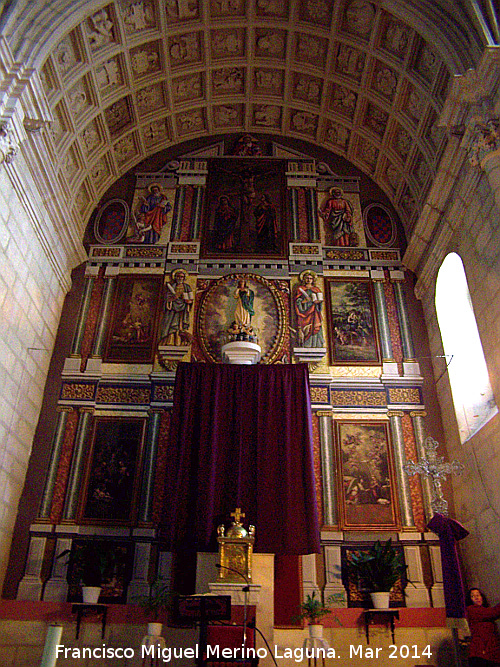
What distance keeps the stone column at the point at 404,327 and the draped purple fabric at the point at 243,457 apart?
2.40 metres

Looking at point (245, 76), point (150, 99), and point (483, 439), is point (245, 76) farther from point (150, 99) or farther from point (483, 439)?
point (483, 439)

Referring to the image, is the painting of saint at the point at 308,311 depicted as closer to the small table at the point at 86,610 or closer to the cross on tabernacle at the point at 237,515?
the cross on tabernacle at the point at 237,515

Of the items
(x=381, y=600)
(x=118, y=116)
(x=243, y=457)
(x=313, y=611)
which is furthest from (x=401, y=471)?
(x=118, y=116)

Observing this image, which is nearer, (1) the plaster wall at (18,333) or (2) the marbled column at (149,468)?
(1) the plaster wall at (18,333)

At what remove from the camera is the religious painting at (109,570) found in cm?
943

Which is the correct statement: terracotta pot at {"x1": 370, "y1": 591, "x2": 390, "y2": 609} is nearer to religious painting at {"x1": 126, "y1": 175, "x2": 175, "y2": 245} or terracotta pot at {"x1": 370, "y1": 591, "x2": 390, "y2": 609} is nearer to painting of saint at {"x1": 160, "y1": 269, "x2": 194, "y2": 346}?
painting of saint at {"x1": 160, "y1": 269, "x2": 194, "y2": 346}

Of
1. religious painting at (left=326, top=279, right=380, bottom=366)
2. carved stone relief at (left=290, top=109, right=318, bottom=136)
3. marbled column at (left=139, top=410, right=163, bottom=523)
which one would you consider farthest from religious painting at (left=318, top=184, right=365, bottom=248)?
marbled column at (left=139, top=410, right=163, bottom=523)

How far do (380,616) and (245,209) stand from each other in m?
8.67

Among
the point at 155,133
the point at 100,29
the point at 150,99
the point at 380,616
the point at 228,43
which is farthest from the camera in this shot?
the point at 155,133

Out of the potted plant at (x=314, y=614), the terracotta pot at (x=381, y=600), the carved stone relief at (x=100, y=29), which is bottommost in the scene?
the potted plant at (x=314, y=614)

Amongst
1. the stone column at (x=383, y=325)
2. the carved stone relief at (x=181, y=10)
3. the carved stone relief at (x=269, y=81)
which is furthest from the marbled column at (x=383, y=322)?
the carved stone relief at (x=181, y=10)

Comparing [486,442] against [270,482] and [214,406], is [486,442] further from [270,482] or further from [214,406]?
[214,406]

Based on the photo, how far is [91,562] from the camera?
9.30m

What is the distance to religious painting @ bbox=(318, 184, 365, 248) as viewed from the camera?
12.9 m
